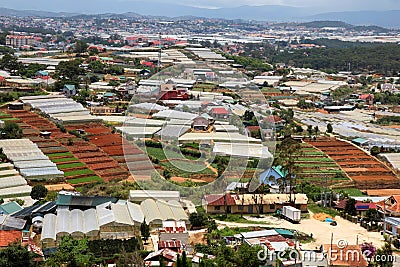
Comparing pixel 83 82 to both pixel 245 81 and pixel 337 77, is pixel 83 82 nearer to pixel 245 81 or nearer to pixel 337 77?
pixel 245 81

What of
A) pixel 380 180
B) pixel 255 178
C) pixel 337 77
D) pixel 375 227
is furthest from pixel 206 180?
pixel 337 77

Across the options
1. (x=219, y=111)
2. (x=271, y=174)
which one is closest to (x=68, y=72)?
(x=219, y=111)

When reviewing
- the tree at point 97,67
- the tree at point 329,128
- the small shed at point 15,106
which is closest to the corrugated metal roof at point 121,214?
the small shed at point 15,106

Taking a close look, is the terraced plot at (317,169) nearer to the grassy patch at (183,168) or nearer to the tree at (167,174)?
the grassy patch at (183,168)

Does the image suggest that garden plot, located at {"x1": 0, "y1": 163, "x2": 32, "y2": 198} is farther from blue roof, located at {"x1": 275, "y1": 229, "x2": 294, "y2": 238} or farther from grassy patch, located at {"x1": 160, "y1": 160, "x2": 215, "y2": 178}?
blue roof, located at {"x1": 275, "y1": 229, "x2": 294, "y2": 238}

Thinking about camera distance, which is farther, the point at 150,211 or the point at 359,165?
the point at 359,165

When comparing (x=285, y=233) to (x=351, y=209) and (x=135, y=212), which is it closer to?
(x=351, y=209)
